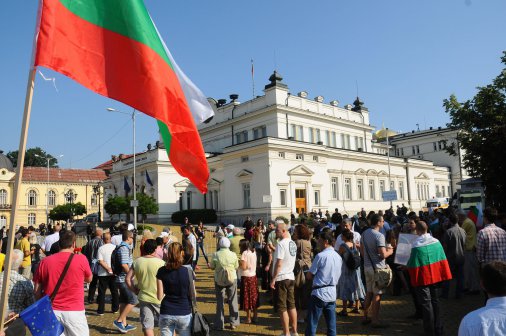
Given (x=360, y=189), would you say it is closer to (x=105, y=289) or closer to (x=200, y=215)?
(x=200, y=215)

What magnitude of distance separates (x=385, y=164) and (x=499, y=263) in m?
52.2

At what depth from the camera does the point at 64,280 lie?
4992mm

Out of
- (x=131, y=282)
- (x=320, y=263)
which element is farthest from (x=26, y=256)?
(x=320, y=263)

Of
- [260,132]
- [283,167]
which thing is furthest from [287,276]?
[260,132]

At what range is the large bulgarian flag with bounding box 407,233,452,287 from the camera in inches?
278

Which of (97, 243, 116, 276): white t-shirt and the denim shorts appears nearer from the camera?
the denim shorts

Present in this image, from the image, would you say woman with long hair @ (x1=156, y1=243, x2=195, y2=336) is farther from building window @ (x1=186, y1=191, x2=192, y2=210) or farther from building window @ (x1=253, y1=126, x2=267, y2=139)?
building window @ (x1=253, y1=126, x2=267, y2=139)

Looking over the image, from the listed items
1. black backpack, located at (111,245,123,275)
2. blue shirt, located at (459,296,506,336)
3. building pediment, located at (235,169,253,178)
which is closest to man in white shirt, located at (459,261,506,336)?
blue shirt, located at (459,296,506,336)

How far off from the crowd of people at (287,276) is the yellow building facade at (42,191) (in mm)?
66415

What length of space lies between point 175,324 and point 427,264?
4.35 meters

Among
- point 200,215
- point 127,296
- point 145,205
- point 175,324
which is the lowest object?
point 127,296

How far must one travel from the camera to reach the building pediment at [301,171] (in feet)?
130

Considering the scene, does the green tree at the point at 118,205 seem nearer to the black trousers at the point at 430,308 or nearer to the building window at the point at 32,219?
the black trousers at the point at 430,308

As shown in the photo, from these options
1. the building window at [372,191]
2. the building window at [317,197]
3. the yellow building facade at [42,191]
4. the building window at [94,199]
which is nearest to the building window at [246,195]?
the building window at [317,197]
